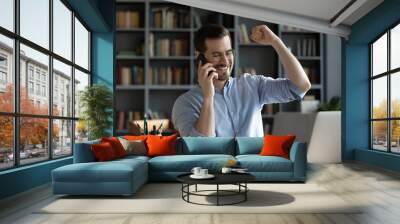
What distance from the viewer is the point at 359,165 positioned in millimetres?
7262

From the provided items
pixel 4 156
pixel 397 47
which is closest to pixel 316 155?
pixel 397 47

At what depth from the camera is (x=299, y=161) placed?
17.1 feet

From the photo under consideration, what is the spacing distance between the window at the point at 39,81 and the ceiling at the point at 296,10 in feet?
5.99

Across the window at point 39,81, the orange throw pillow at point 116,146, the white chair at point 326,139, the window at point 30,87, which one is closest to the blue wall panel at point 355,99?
the white chair at point 326,139

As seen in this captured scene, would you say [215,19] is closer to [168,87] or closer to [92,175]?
[168,87]

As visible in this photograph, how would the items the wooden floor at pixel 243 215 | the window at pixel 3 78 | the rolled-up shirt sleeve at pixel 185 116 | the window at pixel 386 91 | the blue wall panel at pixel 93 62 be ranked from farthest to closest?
the window at pixel 386 91 < the rolled-up shirt sleeve at pixel 185 116 < the blue wall panel at pixel 93 62 < the window at pixel 3 78 < the wooden floor at pixel 243 215

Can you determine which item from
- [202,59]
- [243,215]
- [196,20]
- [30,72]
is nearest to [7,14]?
[30,72]

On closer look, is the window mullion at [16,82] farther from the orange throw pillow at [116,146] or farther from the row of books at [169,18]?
the row of books at [169,18]

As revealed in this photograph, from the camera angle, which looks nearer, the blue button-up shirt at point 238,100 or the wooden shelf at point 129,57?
the blue button-up shirt at point 238,100

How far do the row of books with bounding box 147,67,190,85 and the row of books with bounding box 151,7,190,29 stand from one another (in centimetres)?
87

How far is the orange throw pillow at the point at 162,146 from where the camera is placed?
5723mm

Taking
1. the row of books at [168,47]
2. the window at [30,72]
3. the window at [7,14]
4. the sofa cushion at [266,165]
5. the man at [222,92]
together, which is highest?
the row of books at [168,47]

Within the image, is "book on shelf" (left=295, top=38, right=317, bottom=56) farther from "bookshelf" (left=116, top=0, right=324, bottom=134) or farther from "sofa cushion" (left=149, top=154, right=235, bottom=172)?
"sofa cushion" (left=149, top=154, right=235, bottom=172)

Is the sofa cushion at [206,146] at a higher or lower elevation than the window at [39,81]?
lower
